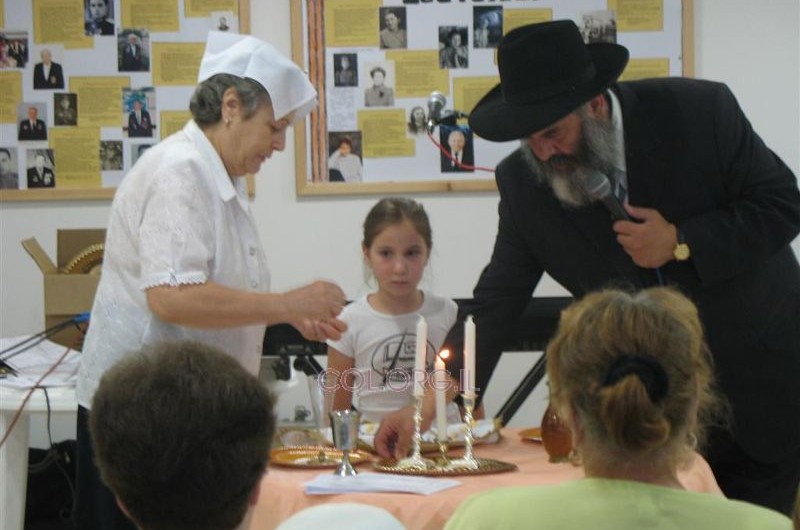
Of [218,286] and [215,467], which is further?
[218,286]

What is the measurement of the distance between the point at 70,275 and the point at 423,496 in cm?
190

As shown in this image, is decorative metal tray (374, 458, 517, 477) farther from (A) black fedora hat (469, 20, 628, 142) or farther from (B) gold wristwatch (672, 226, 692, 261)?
(A) black fedora hat (469, 20, 628, 142)

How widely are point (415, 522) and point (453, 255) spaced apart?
237cm

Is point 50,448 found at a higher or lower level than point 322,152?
lower

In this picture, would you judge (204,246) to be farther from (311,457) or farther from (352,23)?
(352,23)

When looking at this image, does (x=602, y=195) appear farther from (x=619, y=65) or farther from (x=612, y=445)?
(x=612, y=445)

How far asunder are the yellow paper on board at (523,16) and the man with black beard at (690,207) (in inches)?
69.0

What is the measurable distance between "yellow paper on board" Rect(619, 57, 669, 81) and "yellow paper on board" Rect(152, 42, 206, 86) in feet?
5.29

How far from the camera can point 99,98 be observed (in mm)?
4219

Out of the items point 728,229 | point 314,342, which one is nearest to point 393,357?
point 314,342

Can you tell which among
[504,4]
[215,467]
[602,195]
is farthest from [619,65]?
[504,4]

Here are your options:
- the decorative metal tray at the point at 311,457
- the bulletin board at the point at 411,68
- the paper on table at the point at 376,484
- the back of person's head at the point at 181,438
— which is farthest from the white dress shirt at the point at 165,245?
the bulletin board at the point at 411,68

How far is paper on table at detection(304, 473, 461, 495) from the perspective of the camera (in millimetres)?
1973

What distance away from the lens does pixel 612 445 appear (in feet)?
4.71
